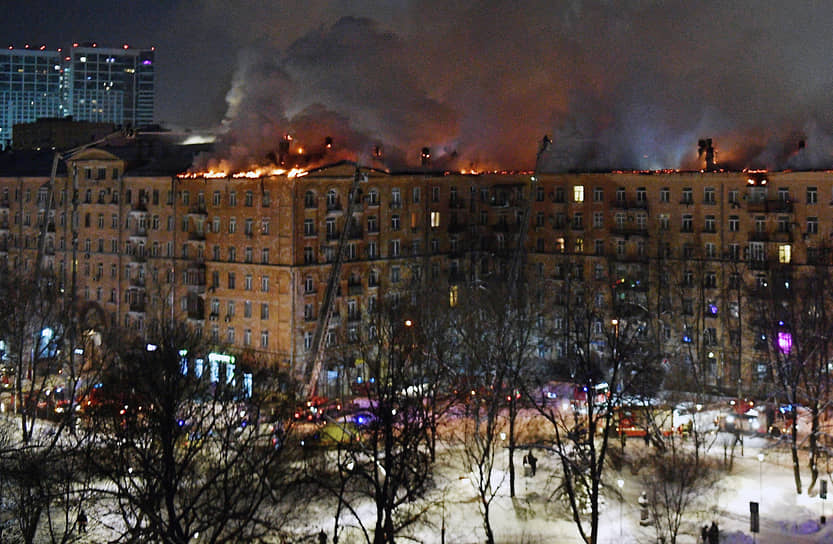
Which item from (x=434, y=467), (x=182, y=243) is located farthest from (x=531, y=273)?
(x=434, y=467)

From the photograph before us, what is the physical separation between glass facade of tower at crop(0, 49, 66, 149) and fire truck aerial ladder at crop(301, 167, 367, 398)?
118856 mm

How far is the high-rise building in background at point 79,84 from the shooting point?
480 ft

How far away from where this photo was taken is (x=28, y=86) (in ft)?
484

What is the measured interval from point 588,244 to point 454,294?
598 centimetres

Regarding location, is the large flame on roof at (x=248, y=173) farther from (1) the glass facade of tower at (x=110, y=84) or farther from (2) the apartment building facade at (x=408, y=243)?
(1) the glass facade of tower at (x=110, y=84)

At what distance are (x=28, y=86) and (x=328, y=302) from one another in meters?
125

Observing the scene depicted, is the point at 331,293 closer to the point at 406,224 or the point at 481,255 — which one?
the point at 406,224

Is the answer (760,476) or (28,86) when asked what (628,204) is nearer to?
(760,476)

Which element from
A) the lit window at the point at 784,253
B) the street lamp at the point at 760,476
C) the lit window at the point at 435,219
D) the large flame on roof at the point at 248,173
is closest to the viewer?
the street lamp at the point at 760,476

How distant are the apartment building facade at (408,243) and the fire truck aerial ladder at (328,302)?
0.26 metres

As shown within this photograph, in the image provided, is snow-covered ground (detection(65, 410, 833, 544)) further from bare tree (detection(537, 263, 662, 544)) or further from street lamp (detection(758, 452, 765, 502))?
bare tree (detection(537, 263, 662, 544))

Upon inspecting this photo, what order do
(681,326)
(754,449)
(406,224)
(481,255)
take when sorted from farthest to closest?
(481,255) < (406,224) < (681,326) < (754,449)

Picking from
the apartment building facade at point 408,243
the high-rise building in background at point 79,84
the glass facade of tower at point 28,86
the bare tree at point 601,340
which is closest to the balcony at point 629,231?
the apartment building facade at point 408,243

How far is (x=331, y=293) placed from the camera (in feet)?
122
